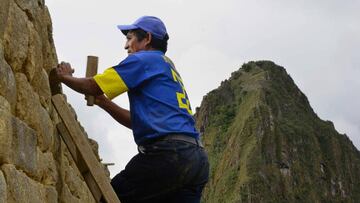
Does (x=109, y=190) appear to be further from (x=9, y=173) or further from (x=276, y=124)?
(x=276, y=124)

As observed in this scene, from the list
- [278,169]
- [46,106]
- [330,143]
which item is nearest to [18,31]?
[46,106]

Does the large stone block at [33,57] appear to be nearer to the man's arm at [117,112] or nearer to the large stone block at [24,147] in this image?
the large stone block at [24,147]

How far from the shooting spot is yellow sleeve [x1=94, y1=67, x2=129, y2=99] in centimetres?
375

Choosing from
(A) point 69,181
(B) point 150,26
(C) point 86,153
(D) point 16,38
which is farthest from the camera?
(A) point 69,181

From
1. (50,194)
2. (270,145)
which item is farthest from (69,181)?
(270,145)

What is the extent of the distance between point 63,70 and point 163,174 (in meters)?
0.90

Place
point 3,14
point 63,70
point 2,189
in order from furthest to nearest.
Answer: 1. point 63,70
2. point 3,14
3. point 2,189

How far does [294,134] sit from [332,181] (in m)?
12.4

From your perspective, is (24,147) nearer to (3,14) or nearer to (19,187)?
(19,187)

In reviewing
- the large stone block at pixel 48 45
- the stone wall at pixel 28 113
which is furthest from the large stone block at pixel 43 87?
the large stone block at pixel 48 45

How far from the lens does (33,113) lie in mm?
3520

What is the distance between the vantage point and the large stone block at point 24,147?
3.12 meters

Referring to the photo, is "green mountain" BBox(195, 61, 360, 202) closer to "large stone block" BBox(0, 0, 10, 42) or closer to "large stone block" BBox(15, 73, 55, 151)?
"large stone block" BBox(15, 73, 55, 151)

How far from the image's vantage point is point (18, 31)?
129 inches
